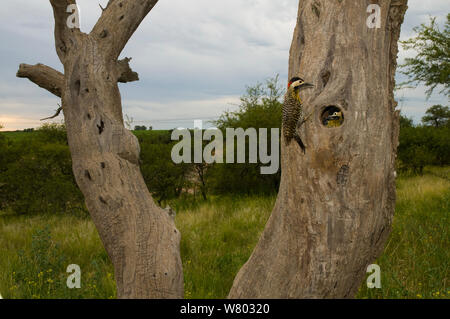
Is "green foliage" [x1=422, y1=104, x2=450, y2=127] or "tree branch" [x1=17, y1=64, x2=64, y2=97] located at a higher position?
"green foliage" [x1=422, y1=104, x2=450, y2=127]

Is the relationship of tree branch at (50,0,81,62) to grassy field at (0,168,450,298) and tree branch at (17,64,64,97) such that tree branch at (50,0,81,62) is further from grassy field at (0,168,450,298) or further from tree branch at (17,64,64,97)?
grassy field at (0,168,450,298)

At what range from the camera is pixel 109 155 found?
327 cm

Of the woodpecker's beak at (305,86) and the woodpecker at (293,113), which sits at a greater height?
the woodpecker's beak at (305,86)

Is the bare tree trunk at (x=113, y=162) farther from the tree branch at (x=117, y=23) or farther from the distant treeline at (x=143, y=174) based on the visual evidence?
the distant treeline at (x=143, y=174)

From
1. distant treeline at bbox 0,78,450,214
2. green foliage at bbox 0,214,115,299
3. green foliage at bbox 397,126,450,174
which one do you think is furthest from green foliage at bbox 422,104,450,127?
green foliage at bbox 0,214,115,299

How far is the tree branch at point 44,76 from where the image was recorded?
13.6 ft

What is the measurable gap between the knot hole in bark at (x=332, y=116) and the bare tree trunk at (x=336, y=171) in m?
0.04

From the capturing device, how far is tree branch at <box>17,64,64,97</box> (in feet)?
13.6

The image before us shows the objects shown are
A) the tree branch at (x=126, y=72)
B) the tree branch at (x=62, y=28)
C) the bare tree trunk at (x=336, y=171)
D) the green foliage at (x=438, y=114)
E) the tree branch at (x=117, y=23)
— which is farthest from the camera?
the green foliage at (x=438, y=114)

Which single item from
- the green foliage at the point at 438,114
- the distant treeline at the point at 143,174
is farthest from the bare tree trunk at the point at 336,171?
the green foliage at the point at 438,114

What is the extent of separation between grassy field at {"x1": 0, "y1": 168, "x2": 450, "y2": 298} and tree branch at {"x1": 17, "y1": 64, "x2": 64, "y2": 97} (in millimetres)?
2067

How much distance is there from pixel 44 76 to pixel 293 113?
3293 mm

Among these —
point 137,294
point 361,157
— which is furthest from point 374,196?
point 137,294
